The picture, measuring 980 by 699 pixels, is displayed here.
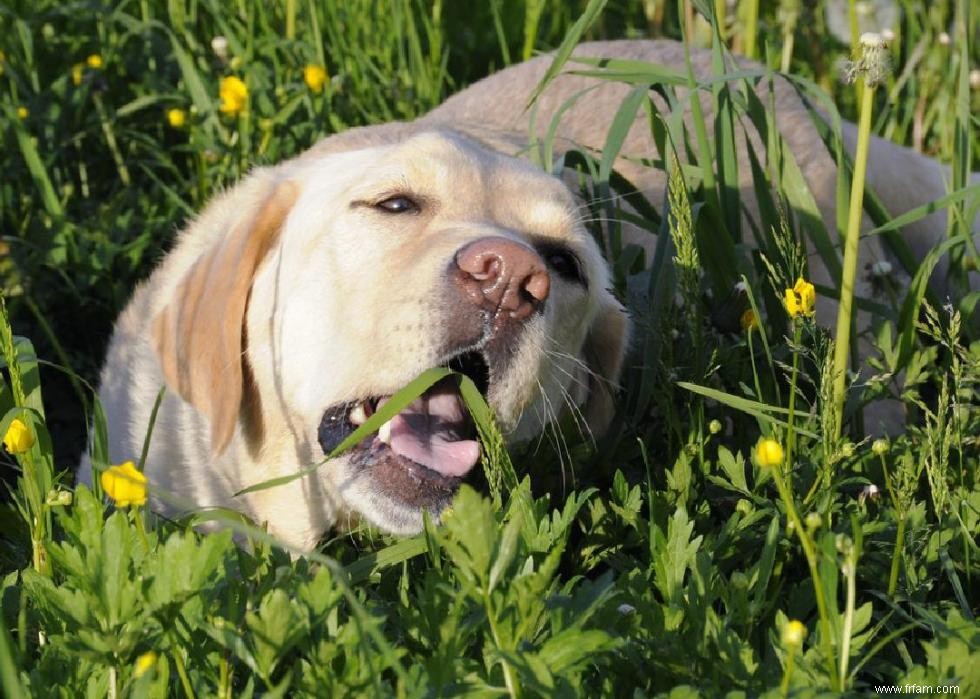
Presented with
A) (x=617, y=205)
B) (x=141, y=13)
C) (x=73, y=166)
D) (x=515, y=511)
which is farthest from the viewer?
(x=141, y=13)

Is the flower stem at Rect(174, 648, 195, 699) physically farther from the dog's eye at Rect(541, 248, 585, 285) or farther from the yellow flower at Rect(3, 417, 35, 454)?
the dog's eye at Rect(541, 248, 585, 285)

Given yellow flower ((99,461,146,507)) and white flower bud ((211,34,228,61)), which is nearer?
yellow flower ((99,461,146,507))

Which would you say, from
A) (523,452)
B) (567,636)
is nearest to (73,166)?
(523,452)

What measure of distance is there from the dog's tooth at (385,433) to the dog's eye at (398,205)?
48cm

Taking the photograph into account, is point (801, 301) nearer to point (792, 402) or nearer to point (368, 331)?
point (792, 402)

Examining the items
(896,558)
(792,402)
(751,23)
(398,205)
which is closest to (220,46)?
(398,205)

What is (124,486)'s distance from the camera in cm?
174

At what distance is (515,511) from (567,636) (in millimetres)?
460

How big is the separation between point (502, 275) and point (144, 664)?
103cm

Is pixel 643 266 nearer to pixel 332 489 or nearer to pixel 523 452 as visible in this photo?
pixel 523 452

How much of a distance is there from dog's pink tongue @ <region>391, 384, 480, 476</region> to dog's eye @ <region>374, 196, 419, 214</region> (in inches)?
16.3

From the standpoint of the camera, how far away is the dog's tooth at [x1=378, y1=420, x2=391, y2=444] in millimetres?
2629

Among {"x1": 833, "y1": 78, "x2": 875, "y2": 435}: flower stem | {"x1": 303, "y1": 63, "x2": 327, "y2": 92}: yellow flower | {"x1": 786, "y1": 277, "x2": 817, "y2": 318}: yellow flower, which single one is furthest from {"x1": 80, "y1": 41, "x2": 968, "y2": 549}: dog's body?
{"x1": 303, "y1": 63, "x2": 327, "y2": 92}: yellow flower

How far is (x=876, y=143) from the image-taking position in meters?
4.41
